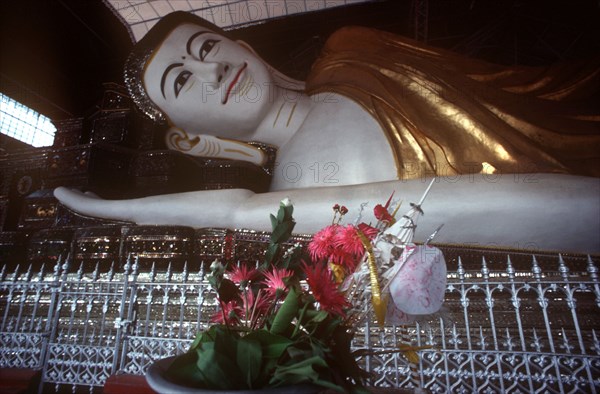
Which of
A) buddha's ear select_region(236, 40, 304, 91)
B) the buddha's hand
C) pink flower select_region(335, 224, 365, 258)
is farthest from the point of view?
buddha's ear select_region(236, 40, 304, 91)

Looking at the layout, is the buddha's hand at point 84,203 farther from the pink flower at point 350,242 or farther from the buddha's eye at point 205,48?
the pink flower at point 350,242

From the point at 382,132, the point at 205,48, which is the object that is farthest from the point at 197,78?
the point at 382,132

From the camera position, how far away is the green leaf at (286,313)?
0.61m

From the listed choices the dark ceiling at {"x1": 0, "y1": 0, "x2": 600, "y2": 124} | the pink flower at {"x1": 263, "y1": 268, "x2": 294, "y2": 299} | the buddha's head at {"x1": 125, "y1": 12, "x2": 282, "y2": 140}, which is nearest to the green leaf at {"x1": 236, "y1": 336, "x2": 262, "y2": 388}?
the pink flower at {"x1": 263, "y1": 268, "x2": 294, "y2": 299}

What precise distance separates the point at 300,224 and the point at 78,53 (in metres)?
3.51

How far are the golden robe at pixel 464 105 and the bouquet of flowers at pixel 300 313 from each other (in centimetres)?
157

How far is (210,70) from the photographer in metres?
2.69

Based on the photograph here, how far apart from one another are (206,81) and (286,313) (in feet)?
8.03

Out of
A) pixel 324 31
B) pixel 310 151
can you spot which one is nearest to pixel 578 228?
pixel 310 151

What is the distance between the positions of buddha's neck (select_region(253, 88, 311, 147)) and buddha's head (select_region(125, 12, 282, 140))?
75mm

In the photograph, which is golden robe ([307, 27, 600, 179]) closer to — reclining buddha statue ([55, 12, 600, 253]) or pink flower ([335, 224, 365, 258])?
reclining buddha statue ([55, 12, 600, 253])

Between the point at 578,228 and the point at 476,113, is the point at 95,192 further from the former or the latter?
the point at 578,228

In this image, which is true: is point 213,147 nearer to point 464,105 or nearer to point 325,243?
point 464,105

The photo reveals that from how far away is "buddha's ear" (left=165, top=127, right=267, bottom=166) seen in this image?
3088mm
